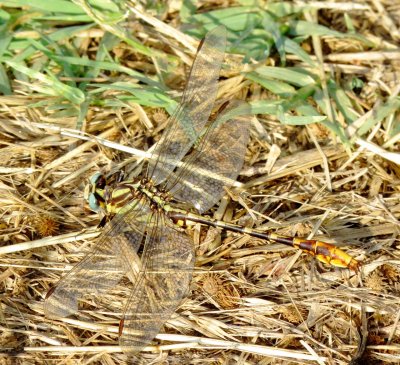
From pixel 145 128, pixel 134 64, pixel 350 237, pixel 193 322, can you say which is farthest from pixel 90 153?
pixel 350 237

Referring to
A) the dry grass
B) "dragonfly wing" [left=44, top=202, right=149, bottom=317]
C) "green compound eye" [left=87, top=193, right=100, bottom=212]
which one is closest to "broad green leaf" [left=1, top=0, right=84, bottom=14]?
the dry grass

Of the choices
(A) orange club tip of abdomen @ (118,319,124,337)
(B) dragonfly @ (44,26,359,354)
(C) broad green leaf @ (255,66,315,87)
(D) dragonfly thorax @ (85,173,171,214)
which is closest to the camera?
(A) orange club tip of abdomen @ (118,319,124,337)

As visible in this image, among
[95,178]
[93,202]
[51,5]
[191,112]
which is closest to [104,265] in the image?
[93,202]

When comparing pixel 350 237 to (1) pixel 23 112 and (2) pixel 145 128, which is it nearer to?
(2) pixel 145 128

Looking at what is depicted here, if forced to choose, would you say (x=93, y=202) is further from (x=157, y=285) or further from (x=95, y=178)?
(x=157, y=285)

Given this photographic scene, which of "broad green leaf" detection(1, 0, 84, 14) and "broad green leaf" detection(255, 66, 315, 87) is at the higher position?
"broad green leaf" detection(1, 0, 84, 14)

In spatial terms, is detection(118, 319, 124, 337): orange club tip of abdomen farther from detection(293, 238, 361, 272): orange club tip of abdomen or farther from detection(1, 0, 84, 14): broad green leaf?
detection(1, 0, 84, 14): broad green leaf

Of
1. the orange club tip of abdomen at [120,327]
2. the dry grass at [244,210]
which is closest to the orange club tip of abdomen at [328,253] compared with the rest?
the dry grass at [244,210]

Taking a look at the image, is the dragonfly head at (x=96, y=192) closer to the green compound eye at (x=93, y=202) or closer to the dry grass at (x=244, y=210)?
the green compound eye at (x=93, y=202)
